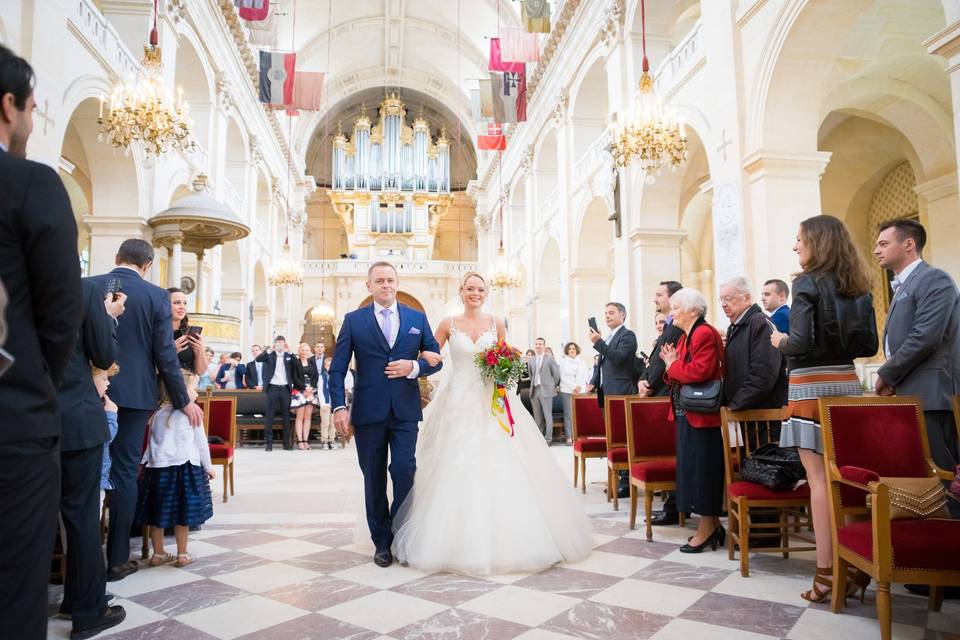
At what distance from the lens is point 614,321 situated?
17.6ft

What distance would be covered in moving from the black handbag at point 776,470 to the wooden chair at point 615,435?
1.38m

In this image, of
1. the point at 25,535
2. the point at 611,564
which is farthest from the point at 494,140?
the point at 25,535

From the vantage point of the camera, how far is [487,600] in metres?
2.76

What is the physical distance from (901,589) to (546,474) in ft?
5.68

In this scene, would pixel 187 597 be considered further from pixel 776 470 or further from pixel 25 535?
pixel 776 470

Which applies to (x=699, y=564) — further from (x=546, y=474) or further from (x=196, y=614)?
(x=196, y=614)

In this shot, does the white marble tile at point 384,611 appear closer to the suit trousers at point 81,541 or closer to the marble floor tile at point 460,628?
the marble floor tile at point 460,628

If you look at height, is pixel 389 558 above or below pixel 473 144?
below

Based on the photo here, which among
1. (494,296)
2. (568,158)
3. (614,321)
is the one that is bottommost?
(614,321)

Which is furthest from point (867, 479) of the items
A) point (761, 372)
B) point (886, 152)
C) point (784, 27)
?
point (886, 152)

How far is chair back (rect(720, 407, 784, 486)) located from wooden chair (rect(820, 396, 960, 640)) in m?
0.62

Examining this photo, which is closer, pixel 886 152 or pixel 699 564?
pixel 699 564

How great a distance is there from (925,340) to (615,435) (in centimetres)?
233

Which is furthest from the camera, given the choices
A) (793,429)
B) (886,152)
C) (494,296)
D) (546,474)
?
(494,296)
